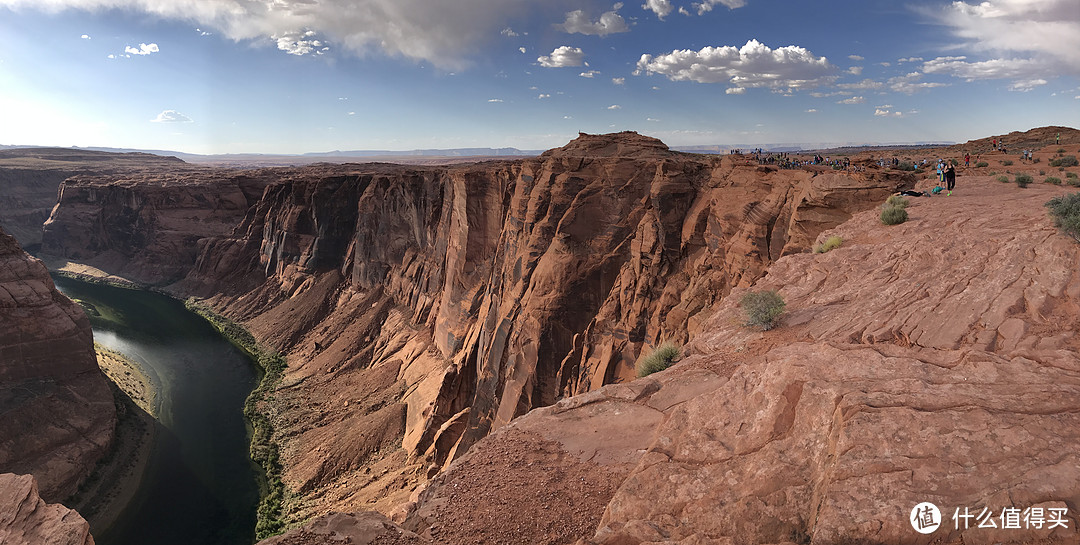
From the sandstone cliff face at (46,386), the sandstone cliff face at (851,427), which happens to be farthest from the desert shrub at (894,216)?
the sandstone cliff face at (46,386)

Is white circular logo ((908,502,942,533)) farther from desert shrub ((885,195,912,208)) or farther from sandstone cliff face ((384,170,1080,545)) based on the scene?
desert shrub ((885,195,912,208))

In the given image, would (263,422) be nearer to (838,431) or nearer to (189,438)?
(189,438)

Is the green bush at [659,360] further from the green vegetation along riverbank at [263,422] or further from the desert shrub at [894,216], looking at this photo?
the green vegetation along riverbank at [263,422]

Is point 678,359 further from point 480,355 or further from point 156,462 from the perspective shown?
point 156,462

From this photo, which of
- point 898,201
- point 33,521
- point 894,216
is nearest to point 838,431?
point 894,216

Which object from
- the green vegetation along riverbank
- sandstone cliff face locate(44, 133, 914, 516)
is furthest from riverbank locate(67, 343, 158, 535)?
sandstone cliff face locate(44, 133, 914, 516)

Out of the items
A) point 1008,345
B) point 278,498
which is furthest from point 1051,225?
point 278,498
